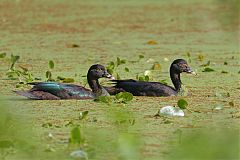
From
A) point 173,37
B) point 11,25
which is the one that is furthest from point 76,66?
point 11,25

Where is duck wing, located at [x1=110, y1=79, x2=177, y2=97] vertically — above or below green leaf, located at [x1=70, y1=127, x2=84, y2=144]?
above

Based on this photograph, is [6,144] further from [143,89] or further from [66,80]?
[66,80]

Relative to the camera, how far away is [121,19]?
10945 millimetres

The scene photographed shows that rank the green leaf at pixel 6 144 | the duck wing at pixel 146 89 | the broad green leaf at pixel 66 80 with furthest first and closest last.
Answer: the broad green leaf at pixel 66 80 < the duck wing at pixel 146 89 < the green leaf at pixel 6 144

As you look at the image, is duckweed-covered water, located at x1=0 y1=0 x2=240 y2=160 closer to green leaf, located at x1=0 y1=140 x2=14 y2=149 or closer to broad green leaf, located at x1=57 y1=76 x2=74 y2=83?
green leaf, located at x1=0 y1=140 x2=14 y2=149

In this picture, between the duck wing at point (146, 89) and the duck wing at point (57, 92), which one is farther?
the duck wing at point (146, 89)

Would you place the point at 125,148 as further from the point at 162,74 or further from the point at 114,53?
the point at 114,53

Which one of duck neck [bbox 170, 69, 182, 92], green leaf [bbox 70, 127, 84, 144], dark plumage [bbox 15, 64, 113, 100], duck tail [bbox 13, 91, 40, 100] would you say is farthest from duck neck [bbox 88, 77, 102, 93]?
green leaf [bbox 70, 127, 84, 144]

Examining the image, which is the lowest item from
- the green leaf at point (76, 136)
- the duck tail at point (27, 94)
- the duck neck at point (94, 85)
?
the green leaf at point (76, 136)

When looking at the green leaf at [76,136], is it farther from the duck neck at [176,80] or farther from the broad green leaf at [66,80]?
the broad green leaf at [66,80]

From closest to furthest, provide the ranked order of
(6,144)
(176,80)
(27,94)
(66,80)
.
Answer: (6,144) → (27,94) → (176,80) → (66,80)

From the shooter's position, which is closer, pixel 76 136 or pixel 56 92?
pixel 76 136

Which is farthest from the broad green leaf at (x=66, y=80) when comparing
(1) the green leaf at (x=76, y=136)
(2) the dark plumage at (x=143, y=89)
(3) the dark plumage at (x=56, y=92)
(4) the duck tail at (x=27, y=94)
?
(1) the green leaf at (x=76, y=136)

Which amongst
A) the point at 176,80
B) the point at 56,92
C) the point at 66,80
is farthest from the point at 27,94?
the point at 176,80
